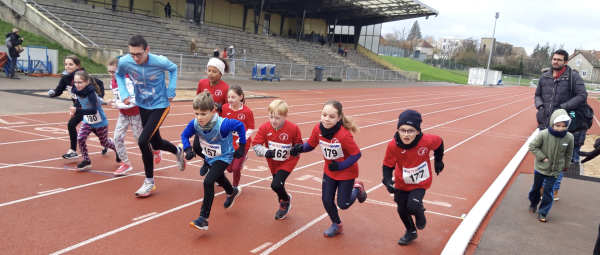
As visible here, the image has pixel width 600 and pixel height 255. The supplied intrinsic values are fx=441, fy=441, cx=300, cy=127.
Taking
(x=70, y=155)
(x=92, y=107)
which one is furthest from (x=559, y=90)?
(x=70, y=155)

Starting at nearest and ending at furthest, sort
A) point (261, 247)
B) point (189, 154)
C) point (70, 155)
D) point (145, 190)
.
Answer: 1. point (261, 247)
2. point (189, 154)
3. point (145, 190)
4. point (70, 155)

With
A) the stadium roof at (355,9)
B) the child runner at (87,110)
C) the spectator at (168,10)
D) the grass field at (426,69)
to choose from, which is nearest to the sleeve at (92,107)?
the child runner at (87,110)

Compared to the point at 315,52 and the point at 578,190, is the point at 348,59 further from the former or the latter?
the point at 578,190

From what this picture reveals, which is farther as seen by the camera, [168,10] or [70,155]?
[168,10]

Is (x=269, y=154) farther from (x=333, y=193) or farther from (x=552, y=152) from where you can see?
(x=552, y=152)

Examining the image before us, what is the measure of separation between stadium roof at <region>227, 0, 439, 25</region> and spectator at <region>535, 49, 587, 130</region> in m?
37.1

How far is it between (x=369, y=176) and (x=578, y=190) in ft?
10.7

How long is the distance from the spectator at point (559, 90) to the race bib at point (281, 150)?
452 centimetres

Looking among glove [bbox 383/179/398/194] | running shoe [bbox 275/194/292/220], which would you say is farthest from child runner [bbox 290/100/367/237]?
running shoe [bbox 275/194/292/220]

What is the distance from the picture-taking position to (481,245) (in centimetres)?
466

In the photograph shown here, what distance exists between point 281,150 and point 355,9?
162 ft

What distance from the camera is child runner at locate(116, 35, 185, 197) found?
5484 mm

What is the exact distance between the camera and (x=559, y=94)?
684 centimetres

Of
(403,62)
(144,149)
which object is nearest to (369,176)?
(144,149)
